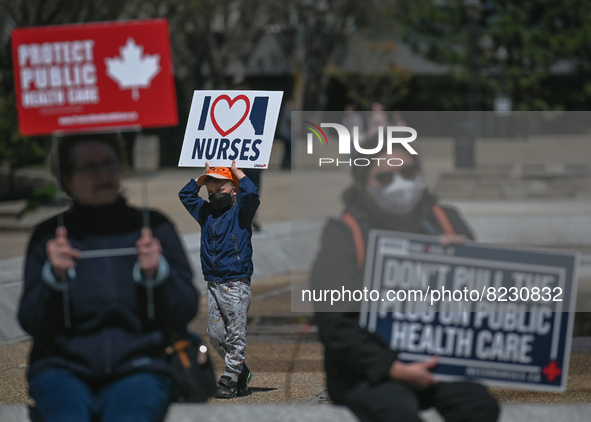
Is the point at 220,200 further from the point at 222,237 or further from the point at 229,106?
the point at 229,106

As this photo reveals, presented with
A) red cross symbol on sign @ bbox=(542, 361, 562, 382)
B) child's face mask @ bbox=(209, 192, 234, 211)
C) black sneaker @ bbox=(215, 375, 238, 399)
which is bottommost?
black sneaker @ bbox=(215, 375, 238, 399)

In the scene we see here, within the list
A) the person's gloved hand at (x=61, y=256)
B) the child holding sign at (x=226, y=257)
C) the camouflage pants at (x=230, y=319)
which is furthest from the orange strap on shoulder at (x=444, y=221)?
the camouflage pants at (x=230, y=319)

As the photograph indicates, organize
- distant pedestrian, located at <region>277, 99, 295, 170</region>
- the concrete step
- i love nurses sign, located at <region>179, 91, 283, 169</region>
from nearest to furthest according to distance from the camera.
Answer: the concrete step → i love nurses sign, located at <region>179, 91, 283, 169</region> → distant pedestrian, located at <region>277, 99, 295, 170</region>

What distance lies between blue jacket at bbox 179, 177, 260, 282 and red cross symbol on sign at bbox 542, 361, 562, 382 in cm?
223

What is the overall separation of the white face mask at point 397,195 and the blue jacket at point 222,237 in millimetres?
1722

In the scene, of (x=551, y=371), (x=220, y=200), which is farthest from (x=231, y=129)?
(x=551, y=371)

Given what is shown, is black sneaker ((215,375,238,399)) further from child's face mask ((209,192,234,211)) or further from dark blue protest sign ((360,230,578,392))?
dark blue protest sign ((360,230,578,392))

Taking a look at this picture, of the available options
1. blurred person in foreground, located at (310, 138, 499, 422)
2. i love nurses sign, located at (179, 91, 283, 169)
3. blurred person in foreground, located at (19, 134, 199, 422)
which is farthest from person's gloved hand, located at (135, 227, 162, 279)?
i love nurses sign, located at (179, 91, 283, 169)

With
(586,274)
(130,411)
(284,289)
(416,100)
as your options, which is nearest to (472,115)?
(586,274)

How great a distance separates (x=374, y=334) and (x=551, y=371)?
0.72 meters

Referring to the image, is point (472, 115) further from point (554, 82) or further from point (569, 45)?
point (554, 82)

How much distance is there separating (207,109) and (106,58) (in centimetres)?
162

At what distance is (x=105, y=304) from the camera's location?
3666 millimetres

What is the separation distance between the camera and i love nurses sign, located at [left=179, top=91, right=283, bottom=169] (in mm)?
5215
